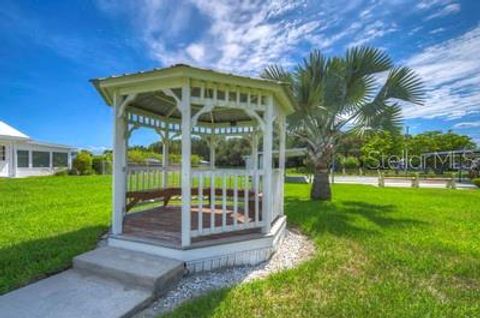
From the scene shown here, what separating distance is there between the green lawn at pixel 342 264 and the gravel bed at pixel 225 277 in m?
0.23

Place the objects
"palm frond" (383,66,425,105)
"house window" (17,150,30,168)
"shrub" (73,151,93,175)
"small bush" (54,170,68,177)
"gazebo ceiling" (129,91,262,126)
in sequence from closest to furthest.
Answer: "gazebo ceiling" (129,91,262,126)
"palm frond" (383,66,425,105)
"house window" (17,150,30,168)
"small bush" (54,170,68,177)
"shrub" (73,151,93,175)

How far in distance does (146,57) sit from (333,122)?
981cm

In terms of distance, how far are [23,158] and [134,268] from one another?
22.9 m

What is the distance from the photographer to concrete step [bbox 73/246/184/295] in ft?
10.8

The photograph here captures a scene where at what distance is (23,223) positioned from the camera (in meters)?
6.41

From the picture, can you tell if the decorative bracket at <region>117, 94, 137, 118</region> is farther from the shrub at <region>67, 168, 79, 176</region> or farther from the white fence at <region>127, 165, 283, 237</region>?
the shrub at <region>67, 168, 79, 176</region>

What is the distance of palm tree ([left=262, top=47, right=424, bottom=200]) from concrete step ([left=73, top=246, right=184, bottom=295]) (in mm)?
7030

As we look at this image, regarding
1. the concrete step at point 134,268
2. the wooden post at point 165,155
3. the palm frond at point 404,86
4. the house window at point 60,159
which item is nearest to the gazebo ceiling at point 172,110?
the wooden post at point 165,155

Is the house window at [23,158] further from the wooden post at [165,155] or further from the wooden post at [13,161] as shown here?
the wooden post at [165,155]

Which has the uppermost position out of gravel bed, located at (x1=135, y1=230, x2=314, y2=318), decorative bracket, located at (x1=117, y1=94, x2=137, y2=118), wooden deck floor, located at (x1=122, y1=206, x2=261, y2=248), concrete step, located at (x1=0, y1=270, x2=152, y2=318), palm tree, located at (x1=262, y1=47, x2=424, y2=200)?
palm tree, located at (x1=262, y1=47, x2=424, y2=200)

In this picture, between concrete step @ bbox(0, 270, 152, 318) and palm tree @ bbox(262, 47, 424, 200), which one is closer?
concrete step @ bbox(0, 270, 152, 318)

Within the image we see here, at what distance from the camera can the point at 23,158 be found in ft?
68.5

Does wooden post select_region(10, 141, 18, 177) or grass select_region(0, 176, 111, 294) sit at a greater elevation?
wooden post select_region(10, 141, 18, 177)

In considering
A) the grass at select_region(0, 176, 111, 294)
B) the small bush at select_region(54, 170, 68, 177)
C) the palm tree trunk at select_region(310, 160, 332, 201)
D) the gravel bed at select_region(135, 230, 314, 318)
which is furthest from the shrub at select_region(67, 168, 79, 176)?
the gravel bed at select_region(135, 230, 314, 318)
